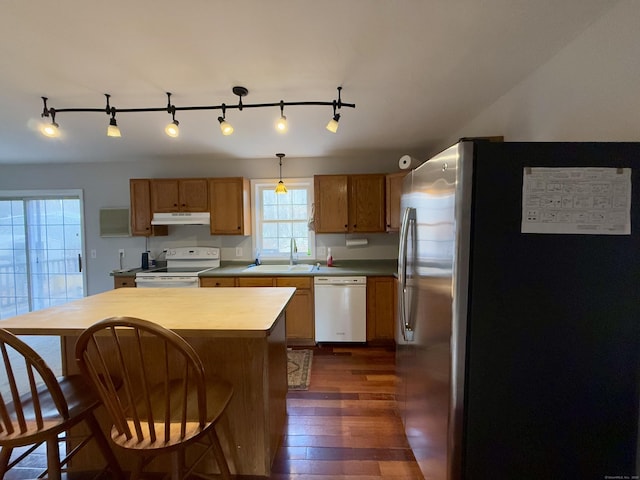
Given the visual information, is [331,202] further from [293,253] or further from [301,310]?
[301,310]

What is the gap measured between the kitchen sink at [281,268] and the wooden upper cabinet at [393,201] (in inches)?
45.2

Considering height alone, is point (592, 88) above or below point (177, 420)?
above

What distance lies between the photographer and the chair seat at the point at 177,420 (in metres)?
1.06

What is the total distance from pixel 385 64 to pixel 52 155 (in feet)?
14.1

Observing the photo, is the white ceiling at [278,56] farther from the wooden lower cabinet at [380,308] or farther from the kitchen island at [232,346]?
the wooden lower cabinet at [380,308]

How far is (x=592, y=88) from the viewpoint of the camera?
140 centimetres

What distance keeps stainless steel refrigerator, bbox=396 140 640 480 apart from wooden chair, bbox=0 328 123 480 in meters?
1.56

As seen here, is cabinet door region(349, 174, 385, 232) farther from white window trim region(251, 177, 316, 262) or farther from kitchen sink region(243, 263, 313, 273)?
kitchen sink region(243, 263, 313, 273)

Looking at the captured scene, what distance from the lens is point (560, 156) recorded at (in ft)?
3.45

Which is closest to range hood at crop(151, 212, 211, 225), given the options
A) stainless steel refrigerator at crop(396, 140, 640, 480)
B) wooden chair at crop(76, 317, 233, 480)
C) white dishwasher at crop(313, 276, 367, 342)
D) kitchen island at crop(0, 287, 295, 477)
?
white dishwasher at crop(313, 276, 367, 342)

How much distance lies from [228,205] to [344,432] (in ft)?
9.18

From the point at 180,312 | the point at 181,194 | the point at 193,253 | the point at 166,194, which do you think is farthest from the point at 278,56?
the point at 193,253

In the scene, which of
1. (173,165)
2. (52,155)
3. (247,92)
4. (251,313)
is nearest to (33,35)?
(247,92)

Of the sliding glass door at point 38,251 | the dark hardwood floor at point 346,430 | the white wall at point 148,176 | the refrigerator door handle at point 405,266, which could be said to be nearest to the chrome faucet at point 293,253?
the white wall at point 148,176
